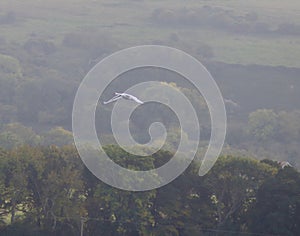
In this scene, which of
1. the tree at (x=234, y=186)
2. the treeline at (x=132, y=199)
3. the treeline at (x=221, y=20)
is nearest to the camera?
the treeline at (x=132, y=199)

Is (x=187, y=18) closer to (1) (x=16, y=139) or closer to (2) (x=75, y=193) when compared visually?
(1) (x=16, y=139)

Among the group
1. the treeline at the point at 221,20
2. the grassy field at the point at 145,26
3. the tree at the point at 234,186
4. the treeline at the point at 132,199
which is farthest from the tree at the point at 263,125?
the tree at the point at 234,186

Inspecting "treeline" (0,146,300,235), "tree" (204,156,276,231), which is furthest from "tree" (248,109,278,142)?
"tree" (204,156,276,231)

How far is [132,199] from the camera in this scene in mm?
32062

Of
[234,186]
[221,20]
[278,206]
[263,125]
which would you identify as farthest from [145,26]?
[278,206]

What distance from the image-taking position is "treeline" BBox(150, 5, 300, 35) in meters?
104

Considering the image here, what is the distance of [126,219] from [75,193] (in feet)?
8.32

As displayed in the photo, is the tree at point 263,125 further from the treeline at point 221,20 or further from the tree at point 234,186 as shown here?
the tree at point 234,186

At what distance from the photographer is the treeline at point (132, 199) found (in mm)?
31281

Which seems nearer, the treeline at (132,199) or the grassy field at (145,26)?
the treeline at (132,199)

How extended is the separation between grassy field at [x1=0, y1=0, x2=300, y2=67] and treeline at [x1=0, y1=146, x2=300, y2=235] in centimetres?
6092

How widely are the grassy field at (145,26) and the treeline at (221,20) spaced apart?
112 centimetres

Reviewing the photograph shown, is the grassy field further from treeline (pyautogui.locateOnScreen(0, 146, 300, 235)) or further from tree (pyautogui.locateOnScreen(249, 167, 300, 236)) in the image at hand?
tree (pyautogui.locateOnScreen(249, 167, 300, 236))

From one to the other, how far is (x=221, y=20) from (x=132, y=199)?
267 ft
